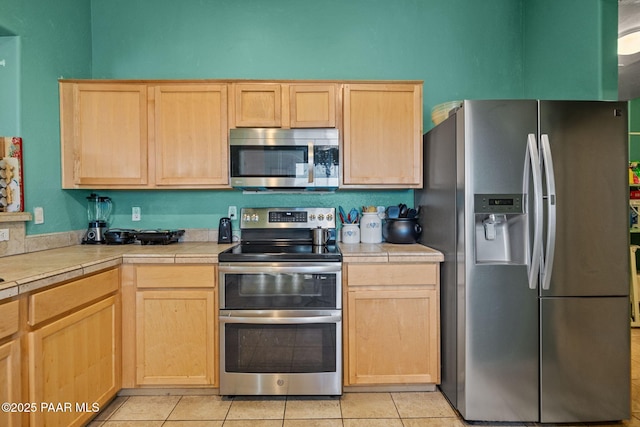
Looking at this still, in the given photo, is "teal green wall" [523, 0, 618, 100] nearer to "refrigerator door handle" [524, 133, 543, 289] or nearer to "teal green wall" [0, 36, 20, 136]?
"refrigerator door handle" [524, 133, 543, 289]

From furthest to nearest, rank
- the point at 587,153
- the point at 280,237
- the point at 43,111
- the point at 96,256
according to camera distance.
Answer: the point at 280,237
the point at 43,111
the point at 96,256
the point at 587,153

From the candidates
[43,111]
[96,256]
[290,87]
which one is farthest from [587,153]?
[43,111]

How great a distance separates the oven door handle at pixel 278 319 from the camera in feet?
6.69

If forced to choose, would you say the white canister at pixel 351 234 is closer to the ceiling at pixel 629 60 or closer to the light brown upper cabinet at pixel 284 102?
the light brown upper cabinet at pixel 284 102

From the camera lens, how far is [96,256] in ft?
6.48

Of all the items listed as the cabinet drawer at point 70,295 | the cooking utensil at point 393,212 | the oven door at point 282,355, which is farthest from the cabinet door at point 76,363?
the cooking utensil at point 393,212

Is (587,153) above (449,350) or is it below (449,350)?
above

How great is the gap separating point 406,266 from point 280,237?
101cm

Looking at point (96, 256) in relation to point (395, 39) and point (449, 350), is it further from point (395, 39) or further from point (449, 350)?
point (395, 39)

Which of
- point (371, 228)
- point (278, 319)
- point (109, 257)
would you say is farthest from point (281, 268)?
point (109, 257)

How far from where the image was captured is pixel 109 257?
196 cm

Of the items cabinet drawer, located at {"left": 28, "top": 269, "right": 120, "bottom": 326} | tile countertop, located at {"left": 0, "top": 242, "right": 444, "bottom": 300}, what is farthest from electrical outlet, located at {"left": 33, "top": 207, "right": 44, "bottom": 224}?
cabinet drawer, located at {"left": 28, "top": 269, "right": 120, "bottom": 326}

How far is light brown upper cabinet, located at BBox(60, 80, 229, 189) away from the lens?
241cm

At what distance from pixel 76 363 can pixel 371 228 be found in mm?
1911
